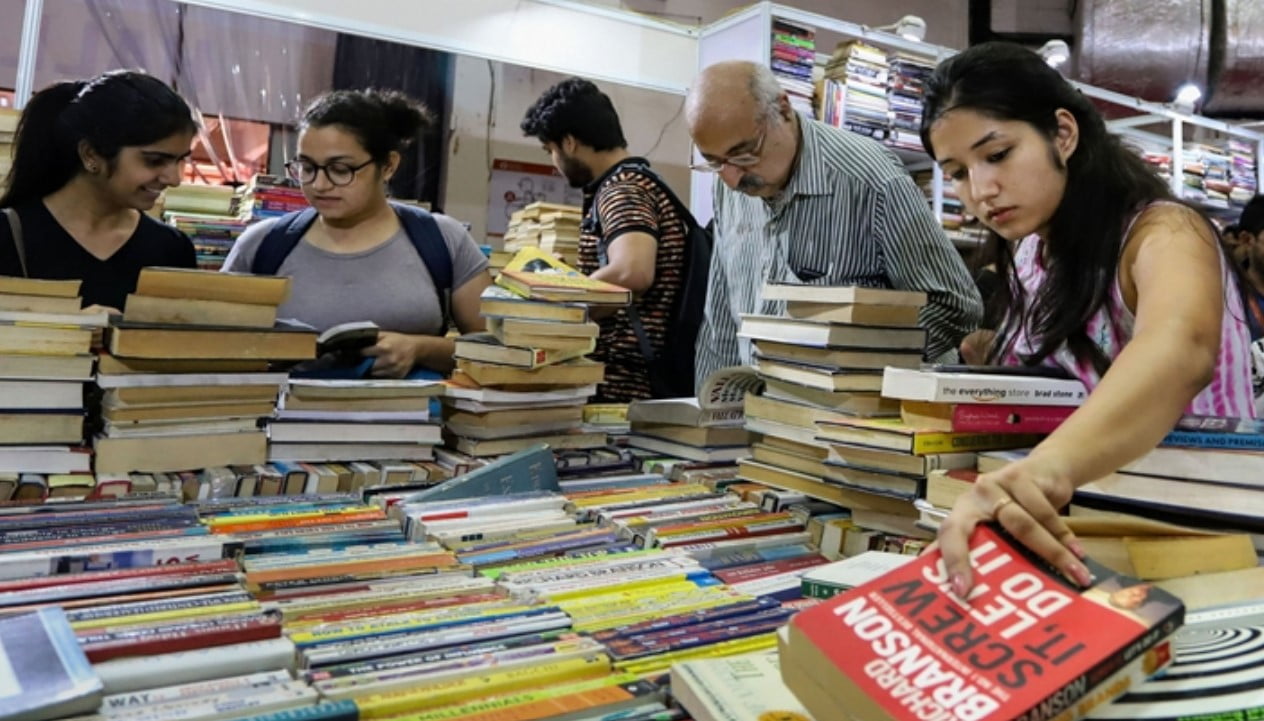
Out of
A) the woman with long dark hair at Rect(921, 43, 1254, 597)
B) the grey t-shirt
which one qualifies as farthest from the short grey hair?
the grey t-shirt

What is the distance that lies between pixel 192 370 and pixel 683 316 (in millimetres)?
1258

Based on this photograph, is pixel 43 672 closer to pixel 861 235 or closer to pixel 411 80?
pixel 861 235

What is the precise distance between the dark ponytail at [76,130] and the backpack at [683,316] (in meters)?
1.05

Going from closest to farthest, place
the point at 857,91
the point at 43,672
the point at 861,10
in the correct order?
the point at 43,672 < the point at 857,91 < the point at 861,10

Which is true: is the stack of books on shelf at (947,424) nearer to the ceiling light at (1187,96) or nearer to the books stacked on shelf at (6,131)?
the books stacked on shelf at (6,131)

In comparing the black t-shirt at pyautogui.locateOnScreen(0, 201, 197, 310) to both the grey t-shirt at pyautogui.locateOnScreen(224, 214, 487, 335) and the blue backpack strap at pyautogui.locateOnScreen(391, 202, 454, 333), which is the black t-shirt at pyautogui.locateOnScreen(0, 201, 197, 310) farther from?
the blue backpack strap at pyautogui.locateOnScreen(391, 202, 454, 333)

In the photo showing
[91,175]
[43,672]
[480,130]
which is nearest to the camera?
[43,672]

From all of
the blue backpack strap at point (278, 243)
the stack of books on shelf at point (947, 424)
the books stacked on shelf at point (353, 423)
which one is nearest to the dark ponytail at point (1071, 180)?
the stack of books on shelf at point (947, 424)

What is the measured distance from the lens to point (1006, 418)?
1.19 metres

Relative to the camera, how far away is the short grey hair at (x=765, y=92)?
1.96 m

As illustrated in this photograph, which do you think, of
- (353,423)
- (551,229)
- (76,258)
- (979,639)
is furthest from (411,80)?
(979,639)

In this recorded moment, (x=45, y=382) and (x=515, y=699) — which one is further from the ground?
(x=45, y=382)

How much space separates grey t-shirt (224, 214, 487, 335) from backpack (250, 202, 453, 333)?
1cm

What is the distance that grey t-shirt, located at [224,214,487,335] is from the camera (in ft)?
6.66
